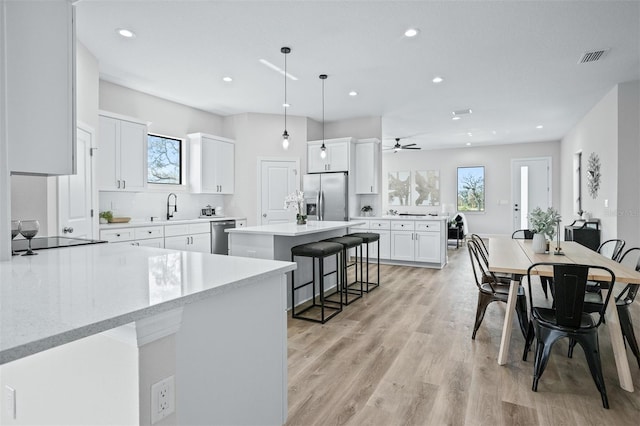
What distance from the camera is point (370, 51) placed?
3.83 meters

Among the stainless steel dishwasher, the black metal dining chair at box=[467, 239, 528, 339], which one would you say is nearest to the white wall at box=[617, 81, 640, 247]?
the black metal dining chair at box=[467, 239, 528, 339]

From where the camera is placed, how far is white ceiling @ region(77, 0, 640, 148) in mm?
3031

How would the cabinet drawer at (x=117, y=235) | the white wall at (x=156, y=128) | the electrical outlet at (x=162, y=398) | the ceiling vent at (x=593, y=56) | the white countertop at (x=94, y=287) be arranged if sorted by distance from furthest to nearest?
the white wall at (x=156, y=128) → the cabinet drawer at (x=117, y=235) → the ceiling vent at (x=593, y=56) → the electrical outlet at (x=162, y=398) → the white countertop at (x=94, y=287)

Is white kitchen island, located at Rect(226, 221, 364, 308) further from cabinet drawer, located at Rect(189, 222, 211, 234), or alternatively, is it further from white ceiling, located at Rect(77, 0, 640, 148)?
white ceiling, located at Rect(77, 0, 640, 148)

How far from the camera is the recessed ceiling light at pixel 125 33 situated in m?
3.37

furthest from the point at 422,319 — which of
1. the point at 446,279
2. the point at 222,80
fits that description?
the point at 222,80

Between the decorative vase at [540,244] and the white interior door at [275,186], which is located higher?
the white interior door at [275,186]

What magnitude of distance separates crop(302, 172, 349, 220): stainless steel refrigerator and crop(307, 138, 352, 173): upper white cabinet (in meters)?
0.17

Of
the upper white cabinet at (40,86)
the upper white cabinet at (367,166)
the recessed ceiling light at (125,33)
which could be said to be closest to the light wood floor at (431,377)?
the upper white cabinet at (40,86)

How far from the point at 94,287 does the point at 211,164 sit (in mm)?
5184

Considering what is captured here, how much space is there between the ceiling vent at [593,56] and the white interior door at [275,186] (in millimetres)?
4436

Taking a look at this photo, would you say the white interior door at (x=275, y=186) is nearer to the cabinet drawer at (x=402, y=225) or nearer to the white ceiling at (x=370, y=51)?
the white ceiling at (x=370, y=51)

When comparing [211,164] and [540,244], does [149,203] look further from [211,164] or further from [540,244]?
[540,244]

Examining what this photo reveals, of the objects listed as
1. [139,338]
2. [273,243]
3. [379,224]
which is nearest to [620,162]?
[379,224]
